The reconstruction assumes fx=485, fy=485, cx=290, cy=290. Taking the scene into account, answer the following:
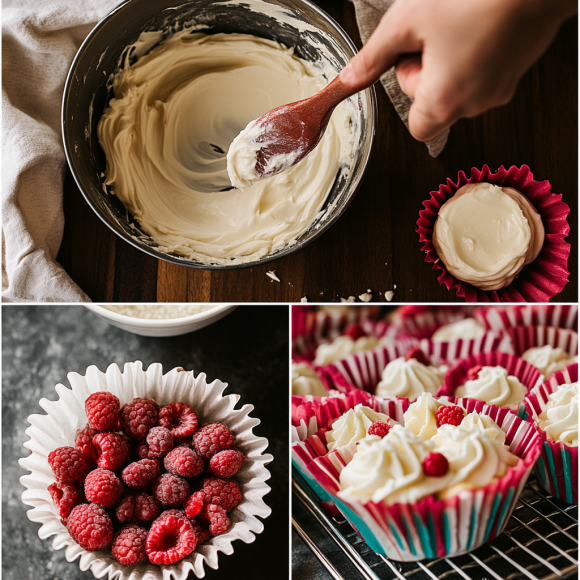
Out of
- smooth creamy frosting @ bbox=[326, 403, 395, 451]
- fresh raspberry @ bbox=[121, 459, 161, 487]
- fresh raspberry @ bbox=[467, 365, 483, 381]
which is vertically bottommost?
fresh raspberry @ bbox=[121, 459, 161, 487]

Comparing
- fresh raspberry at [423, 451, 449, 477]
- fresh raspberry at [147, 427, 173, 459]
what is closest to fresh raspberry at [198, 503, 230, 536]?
fresh raspberry at [147, 427, 173, 459]

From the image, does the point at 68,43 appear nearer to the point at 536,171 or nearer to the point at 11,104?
the point at 11,104

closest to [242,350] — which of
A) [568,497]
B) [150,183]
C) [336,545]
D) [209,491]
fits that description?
[209,491]

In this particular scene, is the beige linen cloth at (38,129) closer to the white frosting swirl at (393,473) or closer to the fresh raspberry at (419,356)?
the fresh raspberry at (419,356)

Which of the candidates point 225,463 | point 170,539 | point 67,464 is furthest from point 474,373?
point 67,464

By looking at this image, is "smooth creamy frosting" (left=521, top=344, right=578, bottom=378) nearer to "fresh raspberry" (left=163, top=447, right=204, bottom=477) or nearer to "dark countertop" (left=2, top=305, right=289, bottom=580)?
"dark countertop" (left=2, top=305, right=289, bottom=580)
